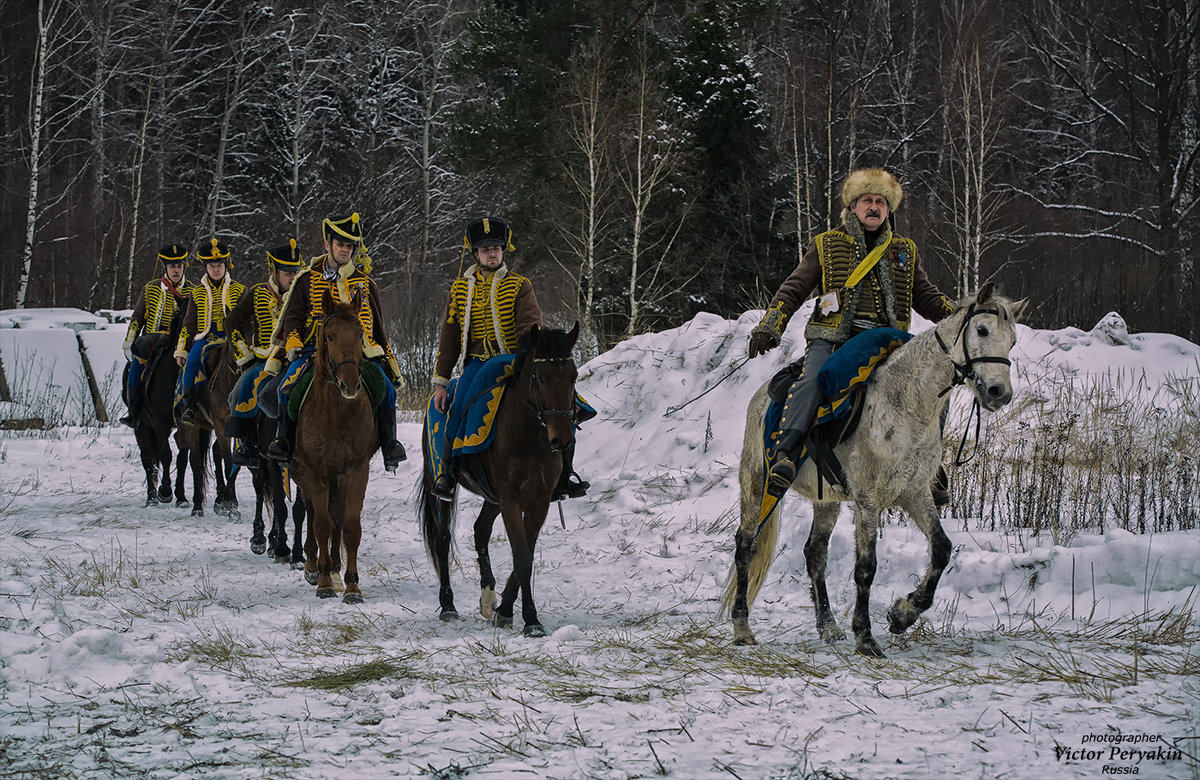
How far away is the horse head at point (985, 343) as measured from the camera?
4918 mm

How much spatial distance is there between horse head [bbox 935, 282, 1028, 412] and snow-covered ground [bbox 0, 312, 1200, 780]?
1280 millimetres

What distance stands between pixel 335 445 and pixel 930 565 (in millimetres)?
4702

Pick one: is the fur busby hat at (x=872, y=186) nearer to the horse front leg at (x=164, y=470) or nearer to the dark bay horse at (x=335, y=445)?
the dark bay horse at (x=335, y=445)

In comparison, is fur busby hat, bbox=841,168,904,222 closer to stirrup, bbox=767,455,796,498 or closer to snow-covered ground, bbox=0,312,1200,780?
stirrup, bbox=767,455,796,498

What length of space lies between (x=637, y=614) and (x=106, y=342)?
16814 mm

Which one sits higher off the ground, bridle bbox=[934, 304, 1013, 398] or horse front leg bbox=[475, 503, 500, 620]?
bridle bbox=[934, 304, 1013, 398]

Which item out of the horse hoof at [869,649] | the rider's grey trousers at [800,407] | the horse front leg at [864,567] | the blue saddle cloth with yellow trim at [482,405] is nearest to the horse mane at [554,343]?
the blue saddle cloth with yellow trim at [482,405]

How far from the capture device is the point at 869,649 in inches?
212

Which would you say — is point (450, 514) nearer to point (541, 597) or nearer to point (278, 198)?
point (541, 597)

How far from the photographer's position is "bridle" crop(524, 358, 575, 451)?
21.2ft

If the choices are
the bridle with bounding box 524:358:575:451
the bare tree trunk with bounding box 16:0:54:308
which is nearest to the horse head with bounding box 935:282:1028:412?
the bridle with bounding box 524:358:575:451

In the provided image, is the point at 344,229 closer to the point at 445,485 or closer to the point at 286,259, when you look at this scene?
the point at 286,259

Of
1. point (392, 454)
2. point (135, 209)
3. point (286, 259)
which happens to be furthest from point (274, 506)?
point (135, 209)

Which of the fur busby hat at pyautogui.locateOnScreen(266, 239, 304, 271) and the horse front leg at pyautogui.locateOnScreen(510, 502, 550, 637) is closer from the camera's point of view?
the horse front leg at pyautogui.locateOnScreen(510, 502, 550, 637)
